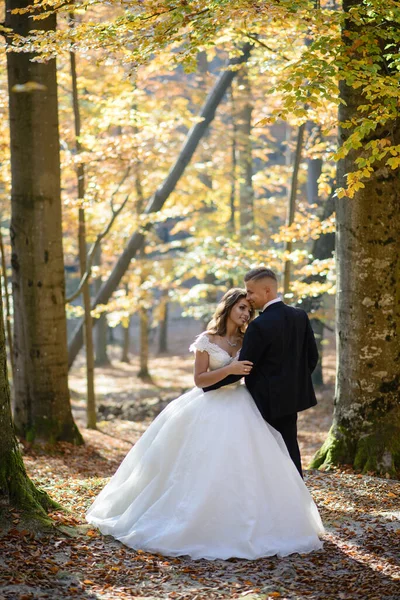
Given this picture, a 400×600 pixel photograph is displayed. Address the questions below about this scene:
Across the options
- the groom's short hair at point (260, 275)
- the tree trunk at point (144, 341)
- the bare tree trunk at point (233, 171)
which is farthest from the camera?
the tree trunk at point (144, 341)

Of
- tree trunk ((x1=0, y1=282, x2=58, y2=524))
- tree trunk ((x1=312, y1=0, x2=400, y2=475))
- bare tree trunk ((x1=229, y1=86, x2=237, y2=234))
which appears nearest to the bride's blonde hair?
tree trunk ((x1=0, y1=282, x2=58, y2=524))

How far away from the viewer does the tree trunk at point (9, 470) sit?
526cm

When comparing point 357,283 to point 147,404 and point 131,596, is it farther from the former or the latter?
point 147,404

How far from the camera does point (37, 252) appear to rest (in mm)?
9656

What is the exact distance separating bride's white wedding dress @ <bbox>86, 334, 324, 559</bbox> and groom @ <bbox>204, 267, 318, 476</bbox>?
0.12 metres

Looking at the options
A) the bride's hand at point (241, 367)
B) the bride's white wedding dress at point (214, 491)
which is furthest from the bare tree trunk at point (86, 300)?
the bride's hand at point (241, 367)

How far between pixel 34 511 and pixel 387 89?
461cm

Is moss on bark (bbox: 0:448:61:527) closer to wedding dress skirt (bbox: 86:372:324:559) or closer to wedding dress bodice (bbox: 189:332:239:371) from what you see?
wedding dress skirt (bbox: 86:372:324:559)

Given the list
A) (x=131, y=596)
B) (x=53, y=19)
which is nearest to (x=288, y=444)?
(x=131, y=596)

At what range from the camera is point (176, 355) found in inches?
1176

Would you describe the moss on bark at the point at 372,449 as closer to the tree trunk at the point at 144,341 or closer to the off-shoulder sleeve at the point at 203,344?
the off-shoulder sleeve at the point at 203,344

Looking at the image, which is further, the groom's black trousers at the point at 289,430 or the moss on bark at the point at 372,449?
the moss on bark at the point at 372,449

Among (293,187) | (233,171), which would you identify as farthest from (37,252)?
(233,171)

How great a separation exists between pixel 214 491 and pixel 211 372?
37.8 inches
